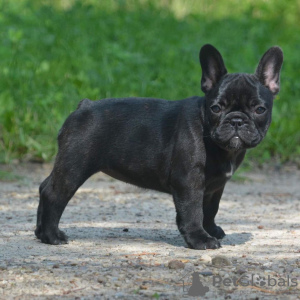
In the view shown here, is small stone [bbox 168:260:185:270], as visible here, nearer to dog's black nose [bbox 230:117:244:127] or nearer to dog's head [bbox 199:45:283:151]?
dog's head [bbox 199:45:283:151]

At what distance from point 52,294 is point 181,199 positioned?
143 centimetres

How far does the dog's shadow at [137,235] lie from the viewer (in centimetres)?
546

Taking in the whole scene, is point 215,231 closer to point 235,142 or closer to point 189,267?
point 235,142

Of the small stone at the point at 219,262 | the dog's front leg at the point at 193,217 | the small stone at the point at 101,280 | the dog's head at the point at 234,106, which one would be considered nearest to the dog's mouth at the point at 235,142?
the dog's head at the point at 234,106

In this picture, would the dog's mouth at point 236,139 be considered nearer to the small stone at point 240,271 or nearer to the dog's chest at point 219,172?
the dog's chest at point 219,172

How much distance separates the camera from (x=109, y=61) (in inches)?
420

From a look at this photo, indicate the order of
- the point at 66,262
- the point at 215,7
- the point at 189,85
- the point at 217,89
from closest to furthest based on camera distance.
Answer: the point at 66,262
the point at 217,89
the point at 189,85
the point at 215,7

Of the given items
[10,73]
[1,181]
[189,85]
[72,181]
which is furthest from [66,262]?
[189,85]

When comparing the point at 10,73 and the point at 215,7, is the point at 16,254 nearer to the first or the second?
the point at 10,73

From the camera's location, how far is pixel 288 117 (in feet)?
32.3

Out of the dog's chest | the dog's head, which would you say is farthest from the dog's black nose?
the dog's chest

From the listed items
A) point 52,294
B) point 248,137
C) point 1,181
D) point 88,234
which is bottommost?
point 1,181

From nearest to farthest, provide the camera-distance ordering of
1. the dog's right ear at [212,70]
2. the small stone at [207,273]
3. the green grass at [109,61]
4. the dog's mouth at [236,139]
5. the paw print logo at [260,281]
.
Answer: the paw print logo at [260,281] → the small stone at [207,273] → the dog's mouth at [236,139] → the dog's right ear at [212,70] → the green grass at [109,61]

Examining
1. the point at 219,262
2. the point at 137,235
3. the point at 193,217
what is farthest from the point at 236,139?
the point at 137,235
